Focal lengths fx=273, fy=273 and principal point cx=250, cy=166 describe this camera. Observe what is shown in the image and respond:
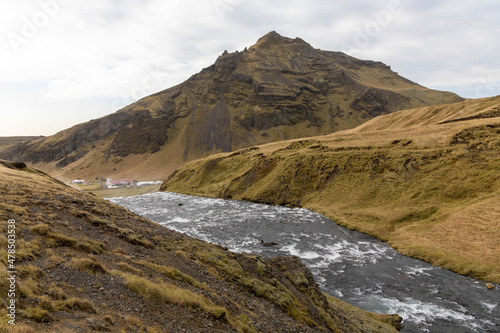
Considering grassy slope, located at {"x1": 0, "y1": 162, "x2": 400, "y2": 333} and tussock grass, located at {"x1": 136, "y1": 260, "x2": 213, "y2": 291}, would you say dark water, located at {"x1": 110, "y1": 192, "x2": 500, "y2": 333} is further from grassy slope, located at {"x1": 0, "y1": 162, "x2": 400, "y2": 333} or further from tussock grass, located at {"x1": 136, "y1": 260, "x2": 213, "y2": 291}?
tussock grass, located at {"x1": 136, "y1": 260, "x2": 213, "y2": 291}

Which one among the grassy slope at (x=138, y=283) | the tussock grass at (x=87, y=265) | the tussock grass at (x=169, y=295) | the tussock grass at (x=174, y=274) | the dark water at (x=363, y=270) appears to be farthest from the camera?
the dark water at (x=363, y=270)

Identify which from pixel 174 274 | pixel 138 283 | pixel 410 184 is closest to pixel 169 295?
pixel 138 283

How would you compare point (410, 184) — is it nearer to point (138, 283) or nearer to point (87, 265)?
point (138, 283)

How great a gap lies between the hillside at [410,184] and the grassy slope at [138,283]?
60.9 ft

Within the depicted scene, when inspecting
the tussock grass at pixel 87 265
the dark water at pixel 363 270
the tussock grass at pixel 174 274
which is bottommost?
the dark water at pixel 363 270

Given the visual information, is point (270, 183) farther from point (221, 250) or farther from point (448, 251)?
point (221, 250)

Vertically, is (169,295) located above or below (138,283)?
below

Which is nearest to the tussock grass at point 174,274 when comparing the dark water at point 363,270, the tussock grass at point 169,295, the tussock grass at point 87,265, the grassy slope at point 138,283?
the grassy slope at point 138,283

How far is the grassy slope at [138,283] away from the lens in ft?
31.8

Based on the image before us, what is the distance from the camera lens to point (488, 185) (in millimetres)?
38469

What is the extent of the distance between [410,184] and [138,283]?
47499 mm

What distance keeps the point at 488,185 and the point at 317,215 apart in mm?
24783

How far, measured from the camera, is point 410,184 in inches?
1843

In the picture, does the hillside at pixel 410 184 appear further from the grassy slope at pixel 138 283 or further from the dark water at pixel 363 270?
the grassy slope at pixel 138 283
